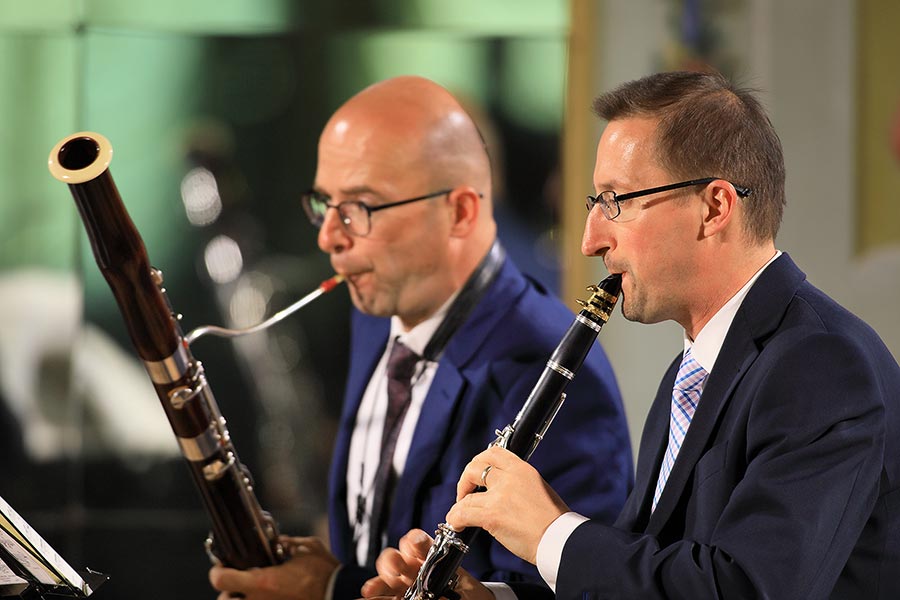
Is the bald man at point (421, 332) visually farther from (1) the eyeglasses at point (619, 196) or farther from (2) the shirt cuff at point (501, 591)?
(1) the eyeglasses at point (619, 196)

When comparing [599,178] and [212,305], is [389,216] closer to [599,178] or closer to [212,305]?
[599,178]

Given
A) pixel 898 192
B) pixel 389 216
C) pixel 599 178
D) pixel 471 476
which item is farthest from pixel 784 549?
pixel 898 192

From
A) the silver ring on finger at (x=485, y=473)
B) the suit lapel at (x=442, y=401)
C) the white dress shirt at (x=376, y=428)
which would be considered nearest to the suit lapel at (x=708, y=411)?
the silver ring on finger at (x=485, y=473)

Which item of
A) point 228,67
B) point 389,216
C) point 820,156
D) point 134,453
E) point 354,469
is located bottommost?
point 134,453

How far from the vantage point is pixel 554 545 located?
164cm

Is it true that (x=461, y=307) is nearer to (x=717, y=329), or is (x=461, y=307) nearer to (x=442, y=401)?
(x=442, y=401)

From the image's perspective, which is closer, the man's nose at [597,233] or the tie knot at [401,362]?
the man's nose at [597,233]

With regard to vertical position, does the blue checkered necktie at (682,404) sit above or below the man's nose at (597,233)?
below

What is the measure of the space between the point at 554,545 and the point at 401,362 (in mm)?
939

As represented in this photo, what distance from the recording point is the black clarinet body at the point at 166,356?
6.40 ft

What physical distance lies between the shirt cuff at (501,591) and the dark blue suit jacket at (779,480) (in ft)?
1.23

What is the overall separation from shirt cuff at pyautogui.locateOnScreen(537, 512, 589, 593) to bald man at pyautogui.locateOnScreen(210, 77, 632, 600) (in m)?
0.54

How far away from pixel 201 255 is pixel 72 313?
1.66 ft

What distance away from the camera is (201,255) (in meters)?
4.17
